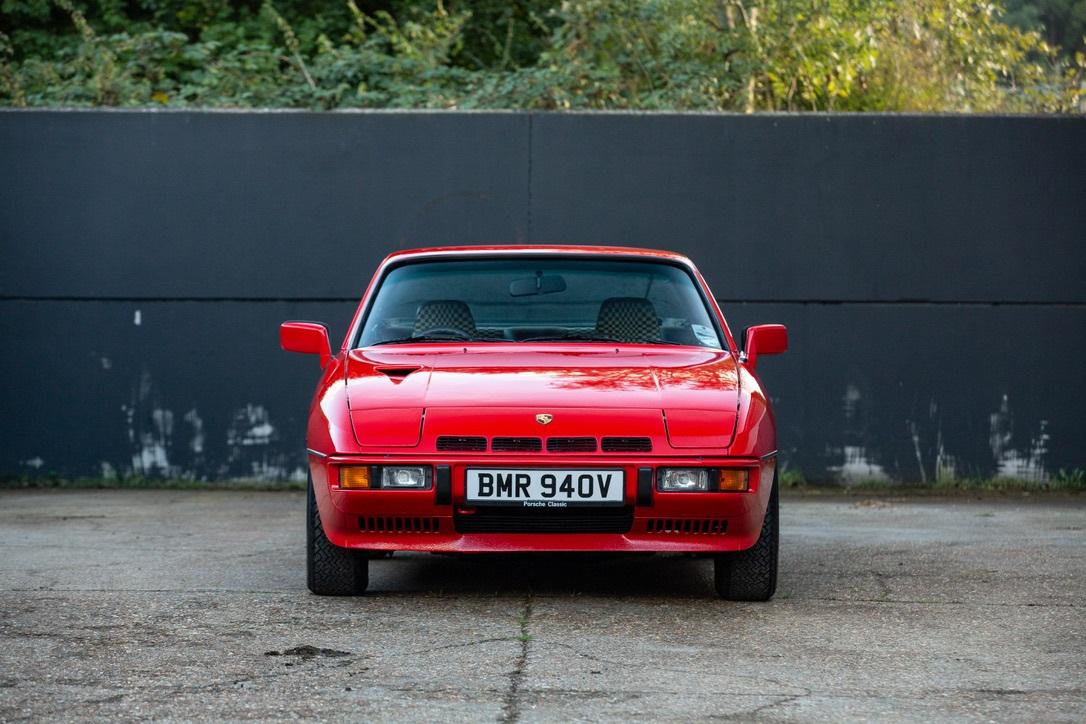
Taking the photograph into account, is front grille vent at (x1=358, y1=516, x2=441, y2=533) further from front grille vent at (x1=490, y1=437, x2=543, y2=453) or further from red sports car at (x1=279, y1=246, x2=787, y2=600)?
front grille vent at (x1=490, y1=437, x2=543, y2=453)

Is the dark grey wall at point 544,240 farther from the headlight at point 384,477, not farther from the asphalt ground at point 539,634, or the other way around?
the headlight at point 384,477

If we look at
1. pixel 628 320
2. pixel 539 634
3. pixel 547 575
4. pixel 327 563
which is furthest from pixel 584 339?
pixel 539 634

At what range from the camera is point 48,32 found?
16.8 metres

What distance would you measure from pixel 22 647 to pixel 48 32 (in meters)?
13.3

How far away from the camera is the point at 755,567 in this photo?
572cm

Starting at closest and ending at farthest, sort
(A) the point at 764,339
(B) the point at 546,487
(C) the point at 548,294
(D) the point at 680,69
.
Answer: (B) the point at 546,487, (A) the point at 764,339, (C) the point at 548,294, (D) the point at 680,69

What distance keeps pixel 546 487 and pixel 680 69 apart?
761cm

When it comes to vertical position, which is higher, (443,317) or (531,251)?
(531,251)

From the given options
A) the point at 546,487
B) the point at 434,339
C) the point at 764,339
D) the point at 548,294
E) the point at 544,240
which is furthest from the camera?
the point at 544,240

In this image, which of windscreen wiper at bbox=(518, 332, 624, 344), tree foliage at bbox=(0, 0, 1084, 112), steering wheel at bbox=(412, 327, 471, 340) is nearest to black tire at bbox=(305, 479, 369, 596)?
steering wheel at bbox=(412, 327, 471, 340)

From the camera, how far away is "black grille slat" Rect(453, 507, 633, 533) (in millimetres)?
5426

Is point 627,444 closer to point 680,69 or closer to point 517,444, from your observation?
point 517,444

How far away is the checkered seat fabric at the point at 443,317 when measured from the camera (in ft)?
21.5

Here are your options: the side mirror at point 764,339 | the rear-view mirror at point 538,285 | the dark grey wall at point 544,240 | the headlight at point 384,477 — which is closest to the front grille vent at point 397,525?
the headlight at point 384,477
